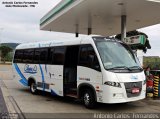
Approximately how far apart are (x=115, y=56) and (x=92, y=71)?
40.4 inches

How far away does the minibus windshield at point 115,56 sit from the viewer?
10.3 m

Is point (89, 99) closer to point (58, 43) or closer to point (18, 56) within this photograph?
point (58, 43)

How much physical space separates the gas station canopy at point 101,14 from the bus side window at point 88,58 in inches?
228

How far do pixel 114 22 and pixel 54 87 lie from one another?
37.6 ft

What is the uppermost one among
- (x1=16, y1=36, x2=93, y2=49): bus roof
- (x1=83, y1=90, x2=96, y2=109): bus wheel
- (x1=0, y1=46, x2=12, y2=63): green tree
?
(x1=0, y1=46, x2=12, y2=63): green tree

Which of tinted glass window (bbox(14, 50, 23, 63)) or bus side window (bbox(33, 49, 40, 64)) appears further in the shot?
tinted glass window (bbox(14, 50, 23, 63))

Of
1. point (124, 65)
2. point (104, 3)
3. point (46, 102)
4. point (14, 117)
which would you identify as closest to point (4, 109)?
point (14, 117)

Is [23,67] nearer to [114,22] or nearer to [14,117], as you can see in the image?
[14,117]

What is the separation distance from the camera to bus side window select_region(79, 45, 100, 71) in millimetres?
10469

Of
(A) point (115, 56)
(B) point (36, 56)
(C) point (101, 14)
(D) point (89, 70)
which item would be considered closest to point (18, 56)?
(B) point (36, 56)

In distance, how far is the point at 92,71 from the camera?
10570 mm

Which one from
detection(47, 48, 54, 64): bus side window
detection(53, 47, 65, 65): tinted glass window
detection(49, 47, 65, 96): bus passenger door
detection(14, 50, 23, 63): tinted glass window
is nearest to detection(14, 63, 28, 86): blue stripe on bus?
detection(14, 50, 23, 63): tinted glass window

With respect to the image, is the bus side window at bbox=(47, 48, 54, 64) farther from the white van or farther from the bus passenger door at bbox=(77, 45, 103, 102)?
the bus passenger door at bbox=(77, 45, 103, 102)

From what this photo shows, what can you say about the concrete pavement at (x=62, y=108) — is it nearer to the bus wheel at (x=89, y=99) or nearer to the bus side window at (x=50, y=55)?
the bus wheel at (x=89, y=99)
